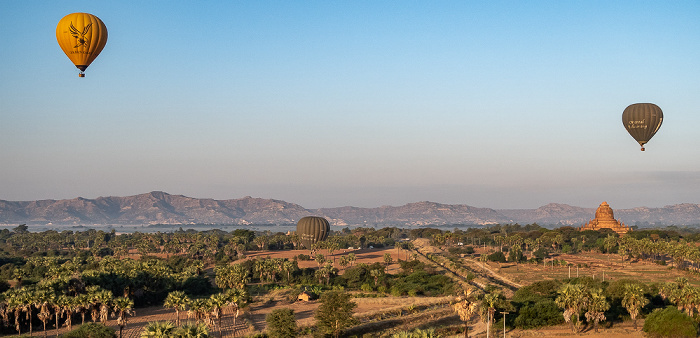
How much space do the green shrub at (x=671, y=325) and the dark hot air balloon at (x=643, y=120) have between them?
134 ft

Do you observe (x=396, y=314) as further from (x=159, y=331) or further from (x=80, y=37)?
(x=80, y=37)

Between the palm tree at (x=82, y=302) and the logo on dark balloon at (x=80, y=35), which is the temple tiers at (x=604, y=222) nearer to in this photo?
the palm tree at (x=82, y=302)

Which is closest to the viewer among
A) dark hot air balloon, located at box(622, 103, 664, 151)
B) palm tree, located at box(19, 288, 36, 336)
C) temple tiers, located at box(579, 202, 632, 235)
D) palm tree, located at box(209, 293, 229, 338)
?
palm tree, located at box(209, 293, 229, 338)

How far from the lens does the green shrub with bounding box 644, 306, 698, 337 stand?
5055 centimetres

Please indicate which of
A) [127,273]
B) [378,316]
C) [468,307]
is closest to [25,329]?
[127,273]

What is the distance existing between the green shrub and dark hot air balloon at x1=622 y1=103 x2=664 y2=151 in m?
40.7

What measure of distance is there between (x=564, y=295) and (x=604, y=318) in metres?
4.21

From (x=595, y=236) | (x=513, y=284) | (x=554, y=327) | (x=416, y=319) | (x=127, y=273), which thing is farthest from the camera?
(x=595, y=236)

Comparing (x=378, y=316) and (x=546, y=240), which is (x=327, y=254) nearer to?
(x=546, y=240)

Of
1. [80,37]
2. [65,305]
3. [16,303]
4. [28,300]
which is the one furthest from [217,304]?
[80,37]

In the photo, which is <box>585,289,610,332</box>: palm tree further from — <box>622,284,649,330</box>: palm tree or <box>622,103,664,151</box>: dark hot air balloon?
<box>622,103,664,151</box>: dark hot air balloon

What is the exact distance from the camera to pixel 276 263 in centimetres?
9788

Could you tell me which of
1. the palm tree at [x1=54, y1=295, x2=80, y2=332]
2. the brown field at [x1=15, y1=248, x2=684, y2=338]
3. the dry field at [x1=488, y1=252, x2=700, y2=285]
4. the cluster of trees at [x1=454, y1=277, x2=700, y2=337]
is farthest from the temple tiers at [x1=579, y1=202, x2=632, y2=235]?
the palm tree at [x1=54, y1=295, x2=80, y2=332]

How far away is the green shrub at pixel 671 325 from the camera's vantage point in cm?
5055
